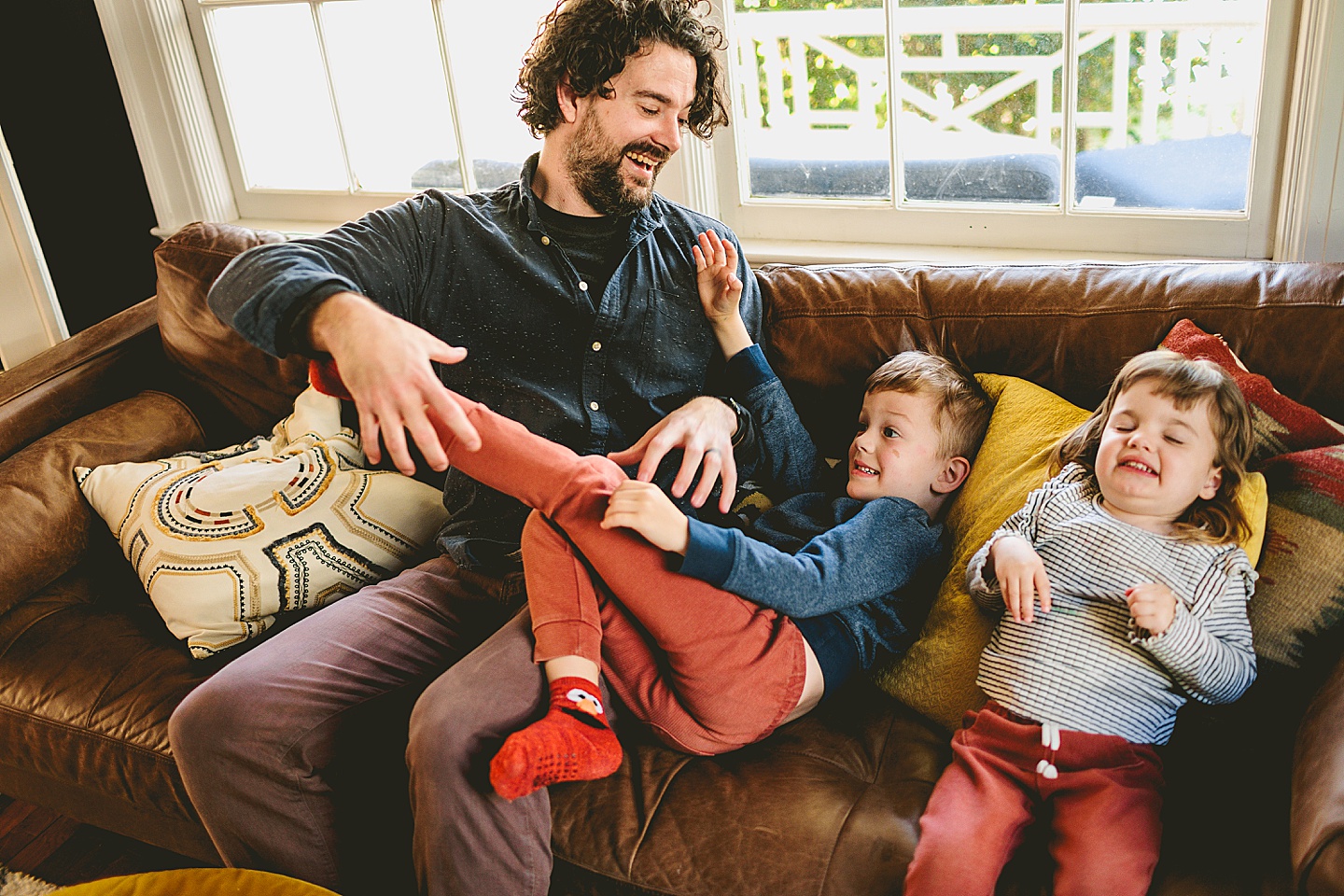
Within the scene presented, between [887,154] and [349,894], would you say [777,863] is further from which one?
[887,154]

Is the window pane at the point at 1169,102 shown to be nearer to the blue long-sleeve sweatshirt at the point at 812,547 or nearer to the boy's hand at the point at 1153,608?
the blue long-sleeve sweatshirt at the point at 812,547

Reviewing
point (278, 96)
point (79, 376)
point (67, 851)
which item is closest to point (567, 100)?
point (79, 376)

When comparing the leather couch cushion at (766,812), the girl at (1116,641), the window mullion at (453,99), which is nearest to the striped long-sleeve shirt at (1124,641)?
the girl at (1116,641)

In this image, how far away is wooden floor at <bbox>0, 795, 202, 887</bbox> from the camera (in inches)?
72.6

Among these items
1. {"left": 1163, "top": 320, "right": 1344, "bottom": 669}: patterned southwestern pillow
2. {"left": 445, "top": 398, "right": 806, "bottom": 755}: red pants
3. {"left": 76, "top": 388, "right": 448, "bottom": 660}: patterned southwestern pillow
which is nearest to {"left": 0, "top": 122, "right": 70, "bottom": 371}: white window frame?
{"left": 76, "top": 388, "right": 448, "bottom": 660}: patterned southwestern pillow

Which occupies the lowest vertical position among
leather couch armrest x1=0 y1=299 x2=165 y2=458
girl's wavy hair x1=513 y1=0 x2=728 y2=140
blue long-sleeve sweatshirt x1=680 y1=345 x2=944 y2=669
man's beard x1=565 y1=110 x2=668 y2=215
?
blue long-sleeve sweatshirt x1=680 y1=345 x2=944 y2=669

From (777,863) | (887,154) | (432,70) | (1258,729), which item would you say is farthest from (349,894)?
(432,70)

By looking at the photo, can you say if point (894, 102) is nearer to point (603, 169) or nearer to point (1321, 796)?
point (603, 169)

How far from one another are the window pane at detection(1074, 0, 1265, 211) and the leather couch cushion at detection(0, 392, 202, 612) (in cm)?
200

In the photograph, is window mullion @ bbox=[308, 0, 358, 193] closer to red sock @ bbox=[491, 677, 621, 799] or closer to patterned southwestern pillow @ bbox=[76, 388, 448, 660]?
patterned southwestern pillow @ bbox=[76, 388, 448, 660]

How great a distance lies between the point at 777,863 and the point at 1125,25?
159 cm

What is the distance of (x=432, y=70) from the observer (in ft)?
8.31

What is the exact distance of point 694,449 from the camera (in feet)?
4.94

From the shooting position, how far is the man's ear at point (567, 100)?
171 centimetres
